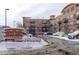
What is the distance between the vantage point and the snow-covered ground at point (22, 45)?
5047mm

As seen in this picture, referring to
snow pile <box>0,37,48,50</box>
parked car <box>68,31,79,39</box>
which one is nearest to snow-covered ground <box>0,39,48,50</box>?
snow pile <box>0,37,48,50</box>

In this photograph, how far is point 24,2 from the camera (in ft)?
16.7

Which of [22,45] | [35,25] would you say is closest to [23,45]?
[22,45]

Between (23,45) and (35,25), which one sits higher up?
(35,25)

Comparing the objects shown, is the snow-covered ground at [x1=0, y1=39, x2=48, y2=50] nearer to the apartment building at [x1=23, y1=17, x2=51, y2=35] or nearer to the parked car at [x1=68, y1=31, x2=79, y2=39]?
the apartment building at [x1=23, y1=17, x2=51, y2=35]

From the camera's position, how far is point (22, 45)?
5.09m

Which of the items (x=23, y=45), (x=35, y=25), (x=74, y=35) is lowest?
(x=23, y=45)

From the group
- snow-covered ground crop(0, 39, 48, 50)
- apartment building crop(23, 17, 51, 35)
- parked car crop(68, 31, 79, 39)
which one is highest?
apartment building crop(23, 17, 51, 35)

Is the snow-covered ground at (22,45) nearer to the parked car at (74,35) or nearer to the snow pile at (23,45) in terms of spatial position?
the snow pile at (23,45)

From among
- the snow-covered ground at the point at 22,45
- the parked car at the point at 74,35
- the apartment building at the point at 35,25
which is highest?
the apartment building at the point at 35,25

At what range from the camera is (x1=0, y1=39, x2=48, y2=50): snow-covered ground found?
16.6ft

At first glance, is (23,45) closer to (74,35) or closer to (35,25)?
(35,25)

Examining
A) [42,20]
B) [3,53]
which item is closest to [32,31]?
[42,20]

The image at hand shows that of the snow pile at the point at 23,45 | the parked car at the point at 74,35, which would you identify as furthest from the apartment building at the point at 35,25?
the parked car at the point at 74,35
